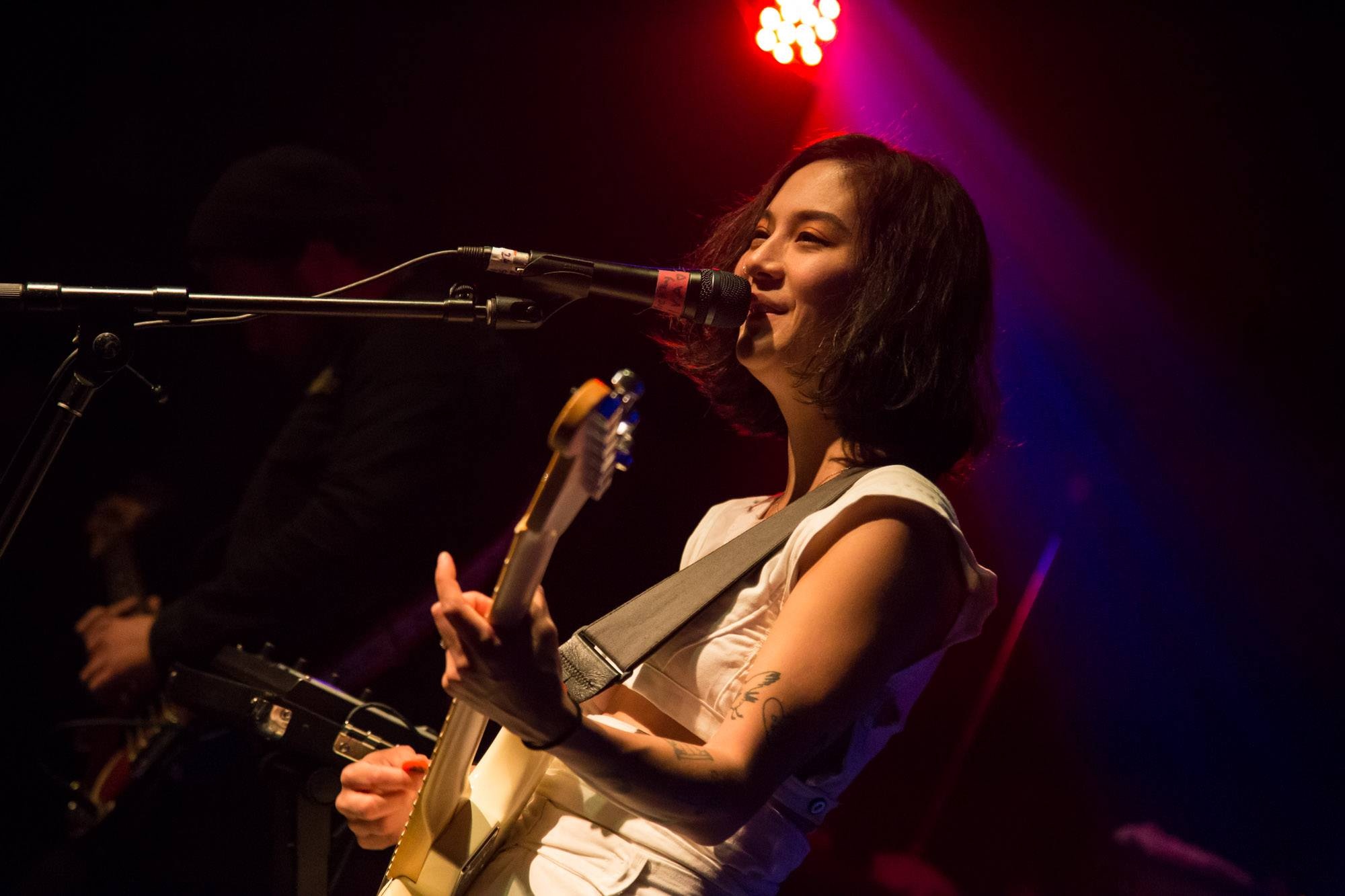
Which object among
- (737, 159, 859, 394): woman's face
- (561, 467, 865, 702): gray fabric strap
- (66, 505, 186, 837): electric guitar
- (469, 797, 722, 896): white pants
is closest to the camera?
(469, 797, 722, 896): white pants

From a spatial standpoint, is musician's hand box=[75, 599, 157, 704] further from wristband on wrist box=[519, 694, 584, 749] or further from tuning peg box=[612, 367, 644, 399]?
tuning peg box=[612, 367, 644, 399]

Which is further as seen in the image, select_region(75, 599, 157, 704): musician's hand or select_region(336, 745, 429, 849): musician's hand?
select_region(75, 599, 157, 704): musician's hand

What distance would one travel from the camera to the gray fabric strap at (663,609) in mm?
1449

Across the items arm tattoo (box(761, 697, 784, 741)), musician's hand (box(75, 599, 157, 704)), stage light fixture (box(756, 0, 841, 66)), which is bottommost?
musician's hand (box(75, 599, 157, 704))

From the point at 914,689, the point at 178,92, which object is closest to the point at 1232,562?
the point at 914,689

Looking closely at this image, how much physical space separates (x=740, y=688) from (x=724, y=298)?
0.62m

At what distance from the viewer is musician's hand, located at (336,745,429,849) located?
1587 millimetres

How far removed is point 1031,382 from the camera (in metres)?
2.88

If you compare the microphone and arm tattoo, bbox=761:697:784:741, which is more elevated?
the microphone

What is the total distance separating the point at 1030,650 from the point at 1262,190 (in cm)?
142

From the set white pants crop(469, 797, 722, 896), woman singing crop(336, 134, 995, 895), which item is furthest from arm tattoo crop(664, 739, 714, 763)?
white pants crop(469, 797, 722, 896)

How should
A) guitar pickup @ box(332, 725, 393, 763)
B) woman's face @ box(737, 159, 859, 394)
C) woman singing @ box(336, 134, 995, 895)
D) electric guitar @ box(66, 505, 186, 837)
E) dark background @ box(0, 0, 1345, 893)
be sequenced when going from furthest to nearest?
electric guitar @ box(66, 505, 186, 837), dark background @ box(0, 0, 1345, 893), guitar pickup @ box(332, 725, 393, 763), woman's face @ box(737, 159, 859, 394), woman singing @ box(336, 134, 995, 895)

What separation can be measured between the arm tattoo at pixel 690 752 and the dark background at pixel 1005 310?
162cm

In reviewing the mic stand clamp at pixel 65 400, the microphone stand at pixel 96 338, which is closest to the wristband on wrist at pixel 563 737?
the microphone stand at pixel 96 338
